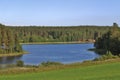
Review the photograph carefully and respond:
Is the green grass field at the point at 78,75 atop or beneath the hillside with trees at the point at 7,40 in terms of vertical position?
atop

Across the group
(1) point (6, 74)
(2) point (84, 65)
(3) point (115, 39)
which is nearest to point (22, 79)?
(1) point (6, 74)

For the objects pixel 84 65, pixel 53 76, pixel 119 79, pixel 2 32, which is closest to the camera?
pixel 119 79

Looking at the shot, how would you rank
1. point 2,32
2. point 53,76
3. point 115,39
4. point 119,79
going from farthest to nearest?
point 2,32 → point 115,39 → point 53,76 → point 119,79

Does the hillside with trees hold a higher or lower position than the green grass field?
lower

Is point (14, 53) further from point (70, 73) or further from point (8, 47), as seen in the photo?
point (70, 73)

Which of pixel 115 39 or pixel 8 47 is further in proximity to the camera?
pixel 8 47

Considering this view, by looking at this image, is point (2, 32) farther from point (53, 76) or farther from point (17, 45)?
point (53, 76)

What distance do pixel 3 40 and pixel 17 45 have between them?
26.2 ft

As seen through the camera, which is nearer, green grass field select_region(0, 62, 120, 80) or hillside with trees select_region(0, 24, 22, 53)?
green grass field select_region(0, 62, 120, 80)

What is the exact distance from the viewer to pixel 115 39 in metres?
114

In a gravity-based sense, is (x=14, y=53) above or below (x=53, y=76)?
below

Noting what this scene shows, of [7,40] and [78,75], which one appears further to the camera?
[7,40]

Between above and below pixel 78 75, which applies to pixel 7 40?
below

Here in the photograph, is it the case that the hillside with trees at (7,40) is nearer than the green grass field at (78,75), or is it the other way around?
the green grass field at (78,75)
